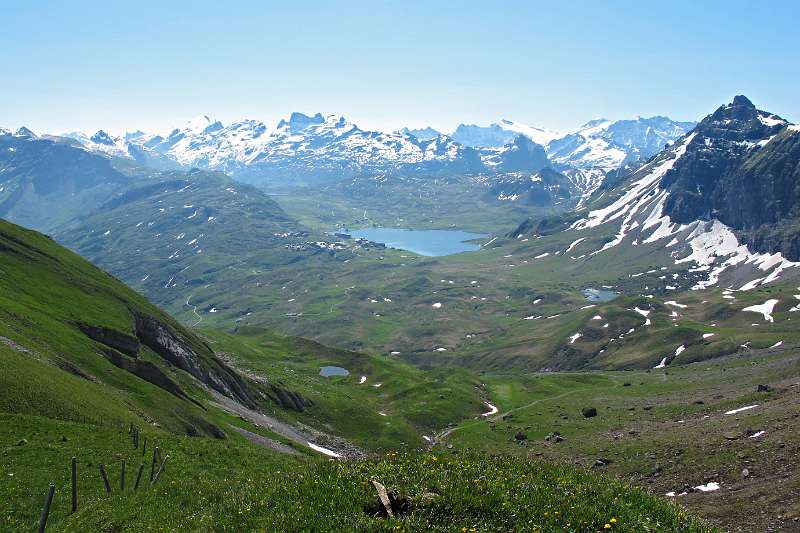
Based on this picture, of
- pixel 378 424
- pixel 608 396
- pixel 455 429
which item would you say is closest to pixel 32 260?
pixel 378 424

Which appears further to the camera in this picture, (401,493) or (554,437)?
(554,437)

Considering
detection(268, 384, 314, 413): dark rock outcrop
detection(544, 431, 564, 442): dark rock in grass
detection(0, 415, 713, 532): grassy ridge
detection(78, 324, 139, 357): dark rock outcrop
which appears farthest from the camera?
detection(268, 384, 314, 413): dark rock outcrop

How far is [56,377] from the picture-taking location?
52094 millimetres

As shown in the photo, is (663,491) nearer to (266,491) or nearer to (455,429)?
(266,491)

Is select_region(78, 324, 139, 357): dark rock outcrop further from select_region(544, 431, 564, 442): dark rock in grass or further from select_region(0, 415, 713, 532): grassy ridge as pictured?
select_region(544, 431, 564, 442): dark rock in grass

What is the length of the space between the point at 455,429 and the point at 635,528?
108 meters

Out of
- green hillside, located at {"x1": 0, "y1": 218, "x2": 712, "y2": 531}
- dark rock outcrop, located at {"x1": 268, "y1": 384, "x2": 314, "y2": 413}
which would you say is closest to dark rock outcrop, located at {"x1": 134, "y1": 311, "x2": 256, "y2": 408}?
green hillside, located at {"x1": 0, "y1": 218, "x2": 712, "y2": 531}

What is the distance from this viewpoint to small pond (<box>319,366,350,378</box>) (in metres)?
167

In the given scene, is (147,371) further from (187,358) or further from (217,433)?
(187,358)

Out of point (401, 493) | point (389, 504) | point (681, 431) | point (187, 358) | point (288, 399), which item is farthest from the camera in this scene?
point (288, 399)

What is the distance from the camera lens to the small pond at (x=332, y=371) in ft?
548

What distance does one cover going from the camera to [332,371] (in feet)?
561

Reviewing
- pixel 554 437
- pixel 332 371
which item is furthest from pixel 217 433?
pixel 332 371

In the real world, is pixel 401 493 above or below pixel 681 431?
above
